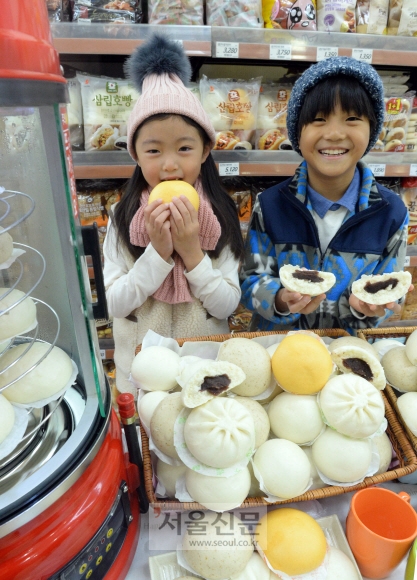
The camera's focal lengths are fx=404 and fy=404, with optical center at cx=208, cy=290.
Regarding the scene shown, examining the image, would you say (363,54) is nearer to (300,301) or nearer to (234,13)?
(234,13)

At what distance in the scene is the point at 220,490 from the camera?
23.8 inches

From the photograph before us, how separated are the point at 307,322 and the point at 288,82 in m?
1.37

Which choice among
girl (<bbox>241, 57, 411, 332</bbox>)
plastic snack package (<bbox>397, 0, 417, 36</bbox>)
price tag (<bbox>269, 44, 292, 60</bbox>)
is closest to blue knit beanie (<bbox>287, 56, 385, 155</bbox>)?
girl (<bbox>241, 57, 411, 332</bbox>)

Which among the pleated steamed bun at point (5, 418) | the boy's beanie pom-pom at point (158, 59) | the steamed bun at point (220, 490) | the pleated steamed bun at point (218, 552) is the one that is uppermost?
the boy's beanie pom-pom at point (158, 59)

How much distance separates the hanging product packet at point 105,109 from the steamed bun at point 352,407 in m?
1.47

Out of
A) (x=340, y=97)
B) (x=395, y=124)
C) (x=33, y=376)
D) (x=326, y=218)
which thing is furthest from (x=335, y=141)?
(x=395, y=124)

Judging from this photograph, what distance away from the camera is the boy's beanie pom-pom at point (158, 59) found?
1.05 meters

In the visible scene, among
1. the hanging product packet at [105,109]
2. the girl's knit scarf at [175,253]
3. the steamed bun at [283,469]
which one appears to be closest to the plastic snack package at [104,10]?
the hanging product packet at [105,109]

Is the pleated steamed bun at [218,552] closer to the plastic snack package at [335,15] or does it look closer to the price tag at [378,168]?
the price tag at [378,168]

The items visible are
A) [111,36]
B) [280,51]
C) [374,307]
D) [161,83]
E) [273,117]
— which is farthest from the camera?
[273,117]

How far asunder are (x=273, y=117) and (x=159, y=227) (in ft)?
3.88

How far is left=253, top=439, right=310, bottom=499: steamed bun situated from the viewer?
2.04 feet

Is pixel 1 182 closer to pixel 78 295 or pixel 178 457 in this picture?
pixel 78 295

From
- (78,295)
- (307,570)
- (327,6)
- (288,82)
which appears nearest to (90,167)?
(288,82)
